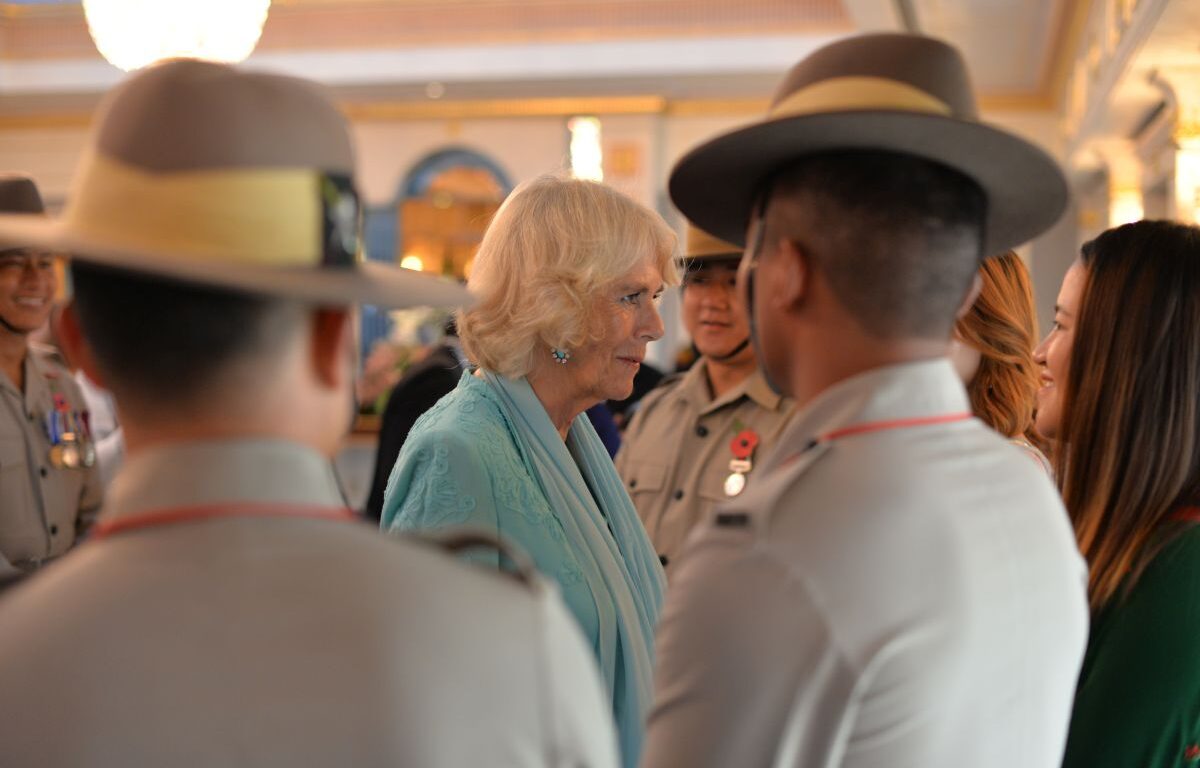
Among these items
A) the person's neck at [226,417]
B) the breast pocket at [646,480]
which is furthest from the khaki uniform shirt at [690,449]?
the person's neck at [226,417]

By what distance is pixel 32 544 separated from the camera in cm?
354

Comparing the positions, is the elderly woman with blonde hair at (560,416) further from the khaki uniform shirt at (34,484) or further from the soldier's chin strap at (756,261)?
the khaki uniform shirt at (34,484)

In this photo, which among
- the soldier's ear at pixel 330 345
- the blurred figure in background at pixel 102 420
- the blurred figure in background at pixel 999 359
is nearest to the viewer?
the soldier's ear at pixel 330 345

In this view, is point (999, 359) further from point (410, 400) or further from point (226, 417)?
point (226, 417)

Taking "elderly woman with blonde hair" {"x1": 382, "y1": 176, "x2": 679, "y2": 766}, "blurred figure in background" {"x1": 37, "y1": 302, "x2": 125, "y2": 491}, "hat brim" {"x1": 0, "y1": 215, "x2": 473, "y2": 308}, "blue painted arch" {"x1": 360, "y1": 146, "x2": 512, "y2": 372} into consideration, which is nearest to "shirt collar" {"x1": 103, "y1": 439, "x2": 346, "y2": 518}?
"hat brim" {"x1": 0, "y1": 215, "x2": 473, "y2": 308}

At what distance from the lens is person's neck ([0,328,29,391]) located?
12.2 ft

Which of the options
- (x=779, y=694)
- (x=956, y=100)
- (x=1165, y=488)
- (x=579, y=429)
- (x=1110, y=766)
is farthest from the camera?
(x=579, y=429)

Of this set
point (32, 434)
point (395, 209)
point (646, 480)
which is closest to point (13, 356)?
point (32, 434)

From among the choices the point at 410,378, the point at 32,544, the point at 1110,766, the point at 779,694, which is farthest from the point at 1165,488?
the point at 32,544

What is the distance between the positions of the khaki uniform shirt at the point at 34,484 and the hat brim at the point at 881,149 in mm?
2605

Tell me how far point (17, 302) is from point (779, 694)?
3.19 metres

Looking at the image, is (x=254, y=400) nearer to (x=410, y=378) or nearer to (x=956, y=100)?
(x=956, y=100)

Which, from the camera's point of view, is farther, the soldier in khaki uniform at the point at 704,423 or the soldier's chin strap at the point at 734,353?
the soldier's chin strap at the point at 734,353

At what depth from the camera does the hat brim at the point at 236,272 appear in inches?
35.6
